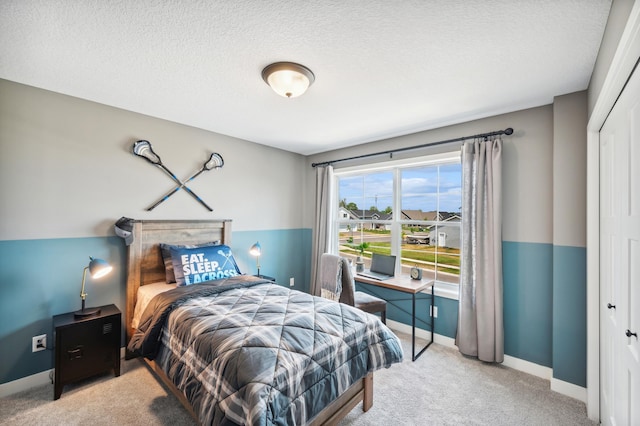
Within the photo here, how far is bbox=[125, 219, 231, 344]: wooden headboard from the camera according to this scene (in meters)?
2.70

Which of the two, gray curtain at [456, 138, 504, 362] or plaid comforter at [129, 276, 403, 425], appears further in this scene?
gray curtain at [456, 138, 504, 362]

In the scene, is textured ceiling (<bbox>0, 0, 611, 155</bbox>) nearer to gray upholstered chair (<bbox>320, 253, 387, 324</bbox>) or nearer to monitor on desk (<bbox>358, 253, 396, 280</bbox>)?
gray upholstered chair (<bbox>320, 253, 387, 324</bbox>)

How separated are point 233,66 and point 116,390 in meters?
2.65

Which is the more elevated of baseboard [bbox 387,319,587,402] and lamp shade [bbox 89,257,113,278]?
lamp shade [bbox 89,257,113,278]

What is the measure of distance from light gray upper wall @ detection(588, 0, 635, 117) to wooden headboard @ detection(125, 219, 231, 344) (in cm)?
350

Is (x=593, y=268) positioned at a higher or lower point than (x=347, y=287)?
higher

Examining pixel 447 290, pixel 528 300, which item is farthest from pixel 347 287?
pixel 528 300

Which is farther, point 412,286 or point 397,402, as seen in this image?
point 412,286

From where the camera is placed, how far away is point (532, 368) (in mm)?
2549

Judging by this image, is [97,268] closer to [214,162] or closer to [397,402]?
[214,162]

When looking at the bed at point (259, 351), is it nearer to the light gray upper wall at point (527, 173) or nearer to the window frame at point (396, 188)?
the window frame at point (396, 188)

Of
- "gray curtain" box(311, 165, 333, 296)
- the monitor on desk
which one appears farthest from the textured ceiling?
the monitor on desk

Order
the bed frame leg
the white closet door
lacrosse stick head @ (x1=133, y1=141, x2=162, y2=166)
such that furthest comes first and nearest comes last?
lacrosse stick head @ (x1=133, y1=141, x2=162, y2=166), the bed frame leg, the white closet door

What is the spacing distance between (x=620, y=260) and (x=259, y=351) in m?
2.06
